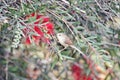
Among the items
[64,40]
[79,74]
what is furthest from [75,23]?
[79,74]

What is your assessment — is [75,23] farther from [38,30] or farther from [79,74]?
[79,74]

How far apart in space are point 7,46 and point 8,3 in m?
0.42

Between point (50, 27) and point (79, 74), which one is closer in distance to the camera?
point (50, 27)

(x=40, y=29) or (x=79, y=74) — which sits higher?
(x=40, y=29)

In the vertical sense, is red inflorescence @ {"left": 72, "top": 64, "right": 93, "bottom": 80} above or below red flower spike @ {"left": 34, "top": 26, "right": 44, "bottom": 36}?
below

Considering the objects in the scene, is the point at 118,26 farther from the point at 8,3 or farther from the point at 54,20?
the point at 8,3

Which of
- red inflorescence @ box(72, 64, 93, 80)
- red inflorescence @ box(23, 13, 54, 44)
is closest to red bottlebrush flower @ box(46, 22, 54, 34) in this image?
red inflorescence @ box(23, 13, 54, 44)

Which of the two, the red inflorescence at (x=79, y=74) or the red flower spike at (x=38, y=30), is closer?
the red flower spike at (x=38, y=30)

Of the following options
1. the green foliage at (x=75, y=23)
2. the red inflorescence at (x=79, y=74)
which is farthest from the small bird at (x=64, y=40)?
the red inflorescence at (x=79, y=74)

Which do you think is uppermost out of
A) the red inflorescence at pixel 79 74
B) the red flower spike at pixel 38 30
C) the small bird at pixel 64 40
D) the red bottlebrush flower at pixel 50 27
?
the red bottlebrush flower at pixel 50 27

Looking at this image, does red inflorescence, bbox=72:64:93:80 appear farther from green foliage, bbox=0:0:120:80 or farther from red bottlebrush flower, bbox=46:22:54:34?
red bottlebrush flower, bbox=46:22:54:34

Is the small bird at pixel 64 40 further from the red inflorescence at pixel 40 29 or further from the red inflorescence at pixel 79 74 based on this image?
the red inflorescence at pixel 79 74

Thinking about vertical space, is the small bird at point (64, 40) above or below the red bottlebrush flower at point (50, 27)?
below

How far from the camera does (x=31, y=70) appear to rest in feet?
3.88
